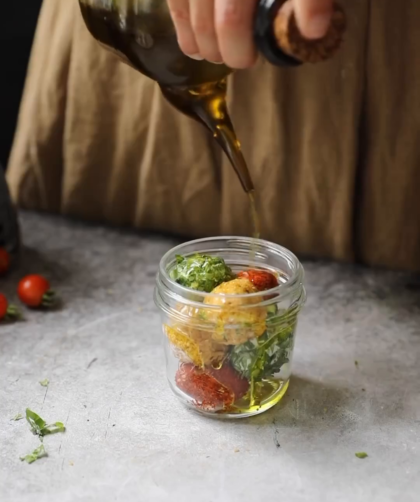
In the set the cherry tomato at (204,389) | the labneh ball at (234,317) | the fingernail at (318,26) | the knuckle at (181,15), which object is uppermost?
the fingernail at (318,26)

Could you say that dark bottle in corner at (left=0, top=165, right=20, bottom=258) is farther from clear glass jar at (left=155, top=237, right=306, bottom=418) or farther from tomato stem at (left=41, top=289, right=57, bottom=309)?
clear glass jar at (left=155, top=237, right=306, bottom=418)

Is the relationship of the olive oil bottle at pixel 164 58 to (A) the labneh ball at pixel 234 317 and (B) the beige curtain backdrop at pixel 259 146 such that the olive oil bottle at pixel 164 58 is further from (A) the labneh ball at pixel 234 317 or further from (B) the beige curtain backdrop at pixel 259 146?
(B) the beige curtain backdrop at pixel 259 146

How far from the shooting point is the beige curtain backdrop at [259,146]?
1.08 meters

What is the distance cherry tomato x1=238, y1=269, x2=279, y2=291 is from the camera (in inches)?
34.5

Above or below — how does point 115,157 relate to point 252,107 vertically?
below

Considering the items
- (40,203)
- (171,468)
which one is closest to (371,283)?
(171,468)

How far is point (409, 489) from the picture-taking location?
761 millimetres

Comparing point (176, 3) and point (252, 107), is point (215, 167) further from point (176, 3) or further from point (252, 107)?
point (176, 3)

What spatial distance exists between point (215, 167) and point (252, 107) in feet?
0.42

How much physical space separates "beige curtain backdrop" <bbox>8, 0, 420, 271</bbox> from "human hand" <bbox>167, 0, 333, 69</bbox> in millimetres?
397

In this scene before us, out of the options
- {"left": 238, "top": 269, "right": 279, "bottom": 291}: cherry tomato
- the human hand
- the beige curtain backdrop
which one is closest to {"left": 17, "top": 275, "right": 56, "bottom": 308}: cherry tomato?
the beige curtain backdrop

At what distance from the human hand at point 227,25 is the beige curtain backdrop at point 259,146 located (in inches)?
15.6

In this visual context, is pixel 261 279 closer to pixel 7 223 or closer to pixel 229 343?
pixel 229 343

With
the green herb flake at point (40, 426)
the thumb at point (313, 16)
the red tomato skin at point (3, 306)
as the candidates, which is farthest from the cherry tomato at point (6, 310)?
the thumb at point (313, 16)
